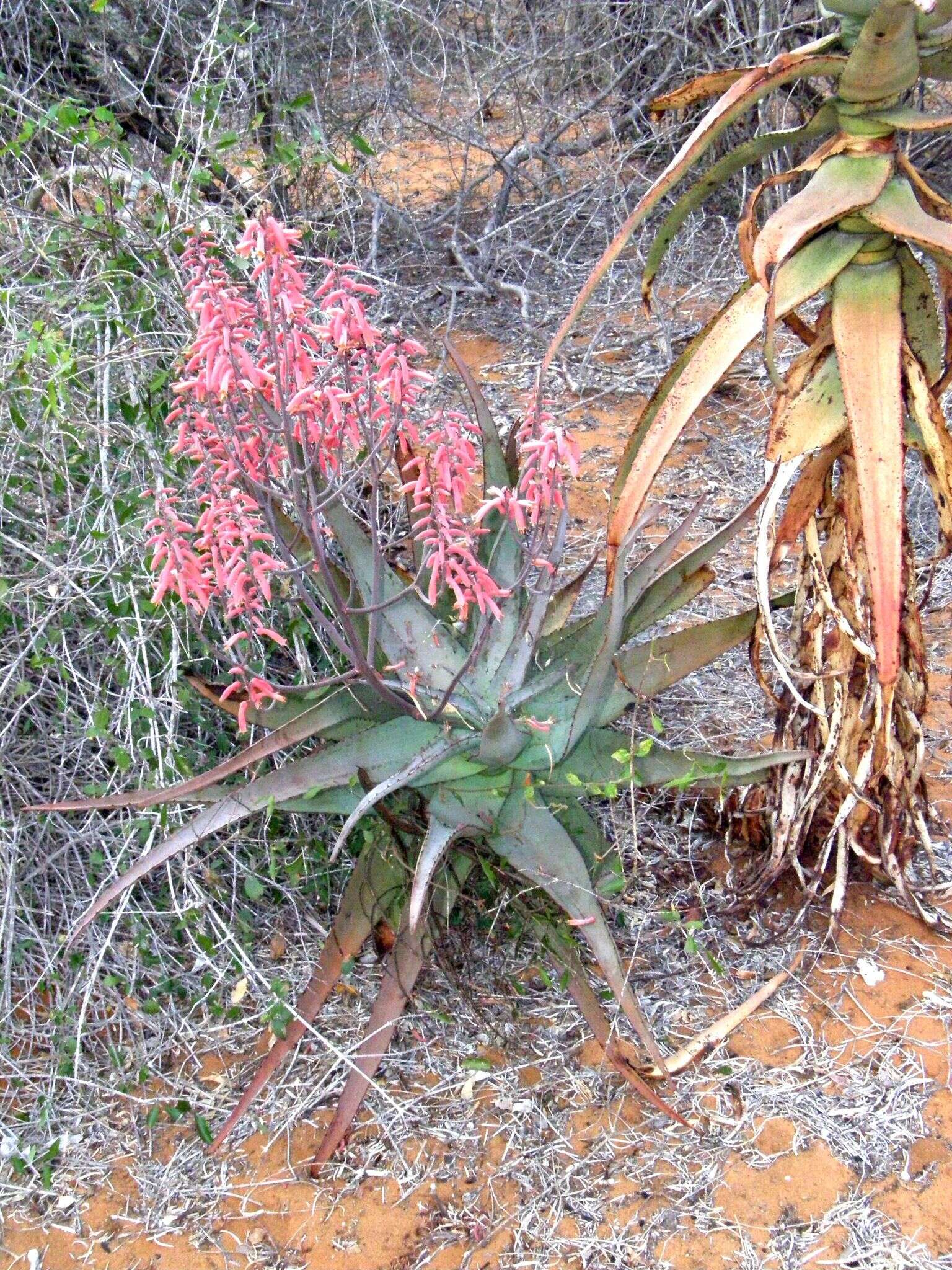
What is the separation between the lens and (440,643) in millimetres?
2221

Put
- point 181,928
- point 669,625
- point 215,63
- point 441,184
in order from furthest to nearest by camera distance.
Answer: point 441,184
point 215,63
point 669,625
point 181,928

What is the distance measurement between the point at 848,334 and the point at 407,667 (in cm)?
103

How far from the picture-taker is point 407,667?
2.18 metres

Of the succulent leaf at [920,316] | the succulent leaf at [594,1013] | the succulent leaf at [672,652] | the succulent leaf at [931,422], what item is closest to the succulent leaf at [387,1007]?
the succulent leaf at [594,1013]

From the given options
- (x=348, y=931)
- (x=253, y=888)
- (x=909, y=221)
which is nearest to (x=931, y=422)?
(x=909, y=221)

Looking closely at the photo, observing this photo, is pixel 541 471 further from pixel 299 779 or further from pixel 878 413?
pixel 299 779

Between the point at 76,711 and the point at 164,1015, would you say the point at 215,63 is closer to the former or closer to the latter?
A: the point at 76,711

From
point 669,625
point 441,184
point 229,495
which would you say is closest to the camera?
point 229,495

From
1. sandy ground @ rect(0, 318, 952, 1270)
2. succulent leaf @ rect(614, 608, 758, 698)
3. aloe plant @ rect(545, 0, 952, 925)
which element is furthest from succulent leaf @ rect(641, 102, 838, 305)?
sandy ground @ rect(0, 318, 952, 1270)

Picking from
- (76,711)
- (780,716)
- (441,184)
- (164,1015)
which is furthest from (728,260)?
(164,1015)

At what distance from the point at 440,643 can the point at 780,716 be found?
0.73 m

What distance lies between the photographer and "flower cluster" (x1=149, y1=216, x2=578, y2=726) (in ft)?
5.46

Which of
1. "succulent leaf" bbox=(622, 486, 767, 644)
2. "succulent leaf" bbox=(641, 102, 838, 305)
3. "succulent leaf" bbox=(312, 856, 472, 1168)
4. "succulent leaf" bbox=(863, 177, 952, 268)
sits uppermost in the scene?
"succulent leaf" bbox=(641, 102, 838, 305)

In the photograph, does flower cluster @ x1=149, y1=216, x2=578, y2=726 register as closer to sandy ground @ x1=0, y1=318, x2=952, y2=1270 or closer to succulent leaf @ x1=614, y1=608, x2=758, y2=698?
succulent leaf @ x1=614, y1=608, x2=758, y2=698
